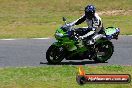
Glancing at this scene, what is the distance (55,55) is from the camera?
1535 centimetres

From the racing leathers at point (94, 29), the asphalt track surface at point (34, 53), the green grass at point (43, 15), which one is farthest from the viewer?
the green grass at point (43, 15)

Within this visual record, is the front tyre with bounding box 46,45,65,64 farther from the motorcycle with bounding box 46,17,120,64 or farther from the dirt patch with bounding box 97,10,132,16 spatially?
the dirt patch with bounding box 97,10,132,16

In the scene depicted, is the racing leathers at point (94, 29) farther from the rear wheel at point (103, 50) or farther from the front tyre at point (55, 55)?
the front tyre at point (55, 55)

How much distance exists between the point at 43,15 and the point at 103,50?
1661 centimetres

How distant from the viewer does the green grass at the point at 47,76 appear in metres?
11.3

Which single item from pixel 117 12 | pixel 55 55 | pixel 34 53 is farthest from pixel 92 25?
pixel 117 12

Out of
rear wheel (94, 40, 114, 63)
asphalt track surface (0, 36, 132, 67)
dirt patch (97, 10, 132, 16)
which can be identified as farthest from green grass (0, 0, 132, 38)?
rear wheel (94, 40, 114, 63)

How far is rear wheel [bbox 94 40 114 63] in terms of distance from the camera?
15.9 metres

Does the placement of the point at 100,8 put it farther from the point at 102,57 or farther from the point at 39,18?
the point at 102,57

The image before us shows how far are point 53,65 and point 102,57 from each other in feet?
5.77

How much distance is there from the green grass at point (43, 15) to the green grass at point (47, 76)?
921cm

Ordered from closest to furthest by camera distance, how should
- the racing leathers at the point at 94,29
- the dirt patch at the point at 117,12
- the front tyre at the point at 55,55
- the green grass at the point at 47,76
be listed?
1. the green grass at the point at 47,76
2. the front tyre at the point at 55,55
3. the racing leathers at the point at 94,29
4. the dirt patch at the point at 117,12

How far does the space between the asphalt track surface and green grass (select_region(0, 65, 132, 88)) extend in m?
1.73

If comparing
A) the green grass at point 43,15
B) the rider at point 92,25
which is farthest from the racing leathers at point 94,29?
the green grass at point 43,15
